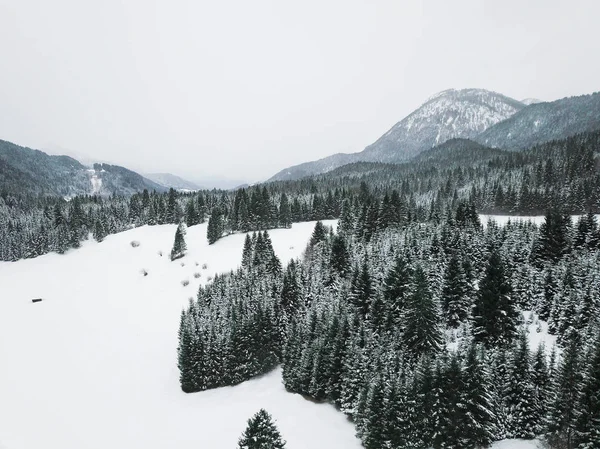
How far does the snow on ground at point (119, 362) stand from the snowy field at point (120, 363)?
218mm

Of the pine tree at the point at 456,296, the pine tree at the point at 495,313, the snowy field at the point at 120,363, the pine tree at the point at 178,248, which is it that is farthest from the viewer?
the pine tree at the point at 178,248

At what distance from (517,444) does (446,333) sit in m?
17.9

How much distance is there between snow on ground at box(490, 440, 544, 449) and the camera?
2811 cm

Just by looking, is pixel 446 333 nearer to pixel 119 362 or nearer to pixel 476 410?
pixel 476 410

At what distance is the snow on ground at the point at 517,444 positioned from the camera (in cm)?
2811

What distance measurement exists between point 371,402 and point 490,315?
65.2ft

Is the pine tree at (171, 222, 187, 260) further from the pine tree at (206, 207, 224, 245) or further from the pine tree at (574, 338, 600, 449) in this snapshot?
the pine tree at (574, 338, 600, 449)

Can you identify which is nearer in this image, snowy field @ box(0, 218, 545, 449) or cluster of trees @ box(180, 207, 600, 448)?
cluster of trees @ box(180, 207, 600, 448)

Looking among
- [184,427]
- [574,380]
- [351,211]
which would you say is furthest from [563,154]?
[184,427]

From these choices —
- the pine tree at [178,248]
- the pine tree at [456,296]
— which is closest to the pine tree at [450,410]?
the pine tree at [456,296]

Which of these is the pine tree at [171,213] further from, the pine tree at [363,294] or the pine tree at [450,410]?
the pine tree at [450,410]

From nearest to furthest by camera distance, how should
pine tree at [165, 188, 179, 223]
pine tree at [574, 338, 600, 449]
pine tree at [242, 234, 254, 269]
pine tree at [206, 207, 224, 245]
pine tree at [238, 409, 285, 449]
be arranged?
1. pine tree at [238, 409, 285, 449]
2. pine tree at [574, 338, 600, 449]
3. pine tree at [242, 234, 254, 269]
4. pine tree at [206, 207, 224, 245]
5. pine tree at [165, 188, 179, 223]

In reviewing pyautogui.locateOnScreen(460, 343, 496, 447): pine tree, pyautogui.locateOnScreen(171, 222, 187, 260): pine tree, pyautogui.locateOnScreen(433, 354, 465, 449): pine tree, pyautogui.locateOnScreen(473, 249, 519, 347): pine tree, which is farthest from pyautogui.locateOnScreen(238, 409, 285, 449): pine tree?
pyautogui.locateOnScreen(171, 222, 187, 260): pine tree

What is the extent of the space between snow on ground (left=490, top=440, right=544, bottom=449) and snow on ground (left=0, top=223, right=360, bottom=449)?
12.2 metres
